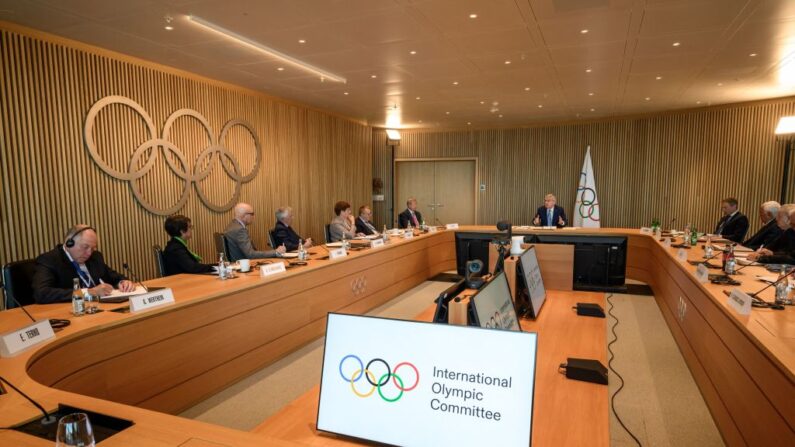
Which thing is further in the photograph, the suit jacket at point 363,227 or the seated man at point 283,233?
the suit jacket at point 363,227

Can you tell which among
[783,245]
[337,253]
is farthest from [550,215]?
[337,253]

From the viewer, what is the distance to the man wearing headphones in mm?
2689

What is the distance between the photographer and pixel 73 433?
36.7 inches

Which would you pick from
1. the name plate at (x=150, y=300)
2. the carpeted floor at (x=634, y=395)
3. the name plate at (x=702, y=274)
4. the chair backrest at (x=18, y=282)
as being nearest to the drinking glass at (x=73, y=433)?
the name plate at (x=150, y=300)

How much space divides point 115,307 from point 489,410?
2.40m

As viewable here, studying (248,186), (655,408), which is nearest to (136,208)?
(248,186)

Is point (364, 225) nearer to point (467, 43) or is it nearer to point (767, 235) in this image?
point (467, 43)

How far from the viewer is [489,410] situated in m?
1.14

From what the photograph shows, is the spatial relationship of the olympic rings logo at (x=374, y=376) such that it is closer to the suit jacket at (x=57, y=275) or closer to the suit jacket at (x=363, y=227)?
the suit jacket at (x=57, y=275)

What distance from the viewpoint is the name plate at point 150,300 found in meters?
2.51

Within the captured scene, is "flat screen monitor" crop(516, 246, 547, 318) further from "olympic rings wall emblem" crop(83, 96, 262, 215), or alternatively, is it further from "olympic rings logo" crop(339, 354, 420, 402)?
"olympic rings wall emblem" crop(83, 96, 262, 215)

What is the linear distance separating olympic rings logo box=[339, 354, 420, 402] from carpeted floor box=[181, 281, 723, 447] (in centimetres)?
180

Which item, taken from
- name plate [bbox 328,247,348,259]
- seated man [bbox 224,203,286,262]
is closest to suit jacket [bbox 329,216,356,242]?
seated man [bbox 224,203,286,262]

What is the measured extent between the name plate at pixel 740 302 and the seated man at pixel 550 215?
17.0 feet
